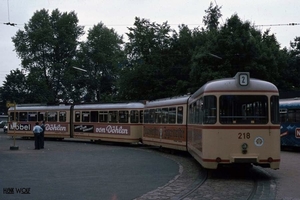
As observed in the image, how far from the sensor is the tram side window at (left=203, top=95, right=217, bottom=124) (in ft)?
43.9

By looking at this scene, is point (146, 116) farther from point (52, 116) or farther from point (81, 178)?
point (81, 178)

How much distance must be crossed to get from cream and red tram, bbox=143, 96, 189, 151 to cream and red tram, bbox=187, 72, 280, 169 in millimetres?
8018

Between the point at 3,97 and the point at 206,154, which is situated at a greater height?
the point at 3,97

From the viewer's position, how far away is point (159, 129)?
25172 millimetres

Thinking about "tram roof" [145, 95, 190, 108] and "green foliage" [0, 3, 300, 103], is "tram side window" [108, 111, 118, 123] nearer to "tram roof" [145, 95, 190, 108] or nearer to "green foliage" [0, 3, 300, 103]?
"tram roof" [145, 95, 190, 108]

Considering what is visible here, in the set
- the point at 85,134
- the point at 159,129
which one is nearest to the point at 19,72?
the point at 85,134

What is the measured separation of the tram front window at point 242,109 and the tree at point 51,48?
51.8 meters

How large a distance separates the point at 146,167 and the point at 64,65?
51.4 m

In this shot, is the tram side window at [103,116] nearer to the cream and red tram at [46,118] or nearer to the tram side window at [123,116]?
the tram side window at [123,116]

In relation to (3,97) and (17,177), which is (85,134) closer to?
(17,177)

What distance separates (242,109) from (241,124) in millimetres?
433

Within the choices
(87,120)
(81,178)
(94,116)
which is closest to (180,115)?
(81,178)

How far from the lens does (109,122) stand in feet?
106

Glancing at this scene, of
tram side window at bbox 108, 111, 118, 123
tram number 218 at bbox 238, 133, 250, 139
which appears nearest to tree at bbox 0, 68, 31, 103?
tram side window at bbox 108, 111, 118, 123
